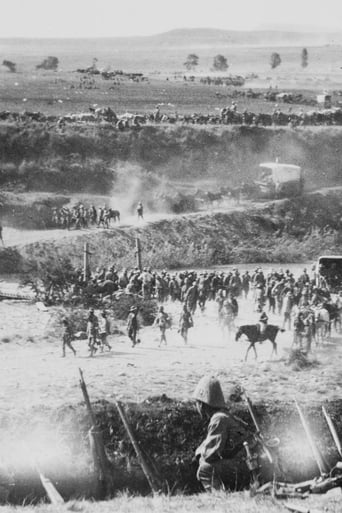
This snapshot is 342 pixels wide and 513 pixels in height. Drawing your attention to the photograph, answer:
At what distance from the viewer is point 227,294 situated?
25.3m

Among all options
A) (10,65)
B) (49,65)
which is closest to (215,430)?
(10,65)

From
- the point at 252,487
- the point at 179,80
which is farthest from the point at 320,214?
the point at 179,80

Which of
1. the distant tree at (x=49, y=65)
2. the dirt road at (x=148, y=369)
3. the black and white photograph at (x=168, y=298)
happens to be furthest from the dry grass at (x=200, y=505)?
the distant tree at (x=49, y=65)

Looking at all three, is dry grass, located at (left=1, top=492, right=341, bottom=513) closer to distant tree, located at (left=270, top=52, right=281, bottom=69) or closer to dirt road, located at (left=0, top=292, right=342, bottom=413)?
dirt road, located at (left=0, top=292, right=342, bottom=413)

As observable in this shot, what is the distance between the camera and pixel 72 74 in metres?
75.9

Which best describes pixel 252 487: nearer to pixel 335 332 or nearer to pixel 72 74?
pixel 335 332

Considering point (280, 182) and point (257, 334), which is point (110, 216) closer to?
point (280, 182)

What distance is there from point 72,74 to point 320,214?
40.7 m

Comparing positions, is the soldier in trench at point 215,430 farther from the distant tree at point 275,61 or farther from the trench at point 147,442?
the distant tree at point 275,61

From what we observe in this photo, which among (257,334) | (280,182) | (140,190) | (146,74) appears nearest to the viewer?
(257,334)

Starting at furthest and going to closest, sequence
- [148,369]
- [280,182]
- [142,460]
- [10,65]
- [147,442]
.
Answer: [10,65], [280,182], [148,369], [147,442], [142,460]

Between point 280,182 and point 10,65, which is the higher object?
point 10,65

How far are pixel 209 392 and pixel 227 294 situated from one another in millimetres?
16211

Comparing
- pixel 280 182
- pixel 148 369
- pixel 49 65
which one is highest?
pixel 49 65
